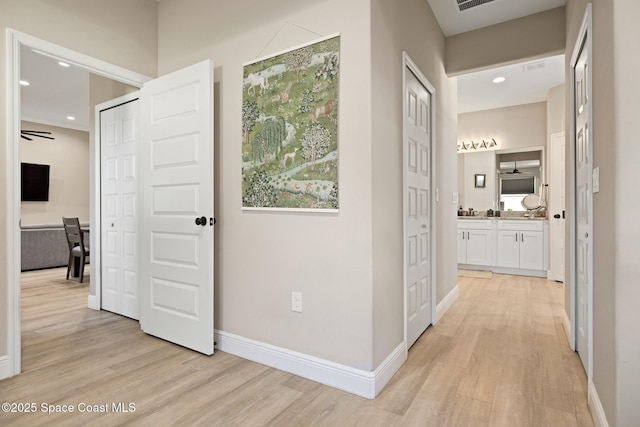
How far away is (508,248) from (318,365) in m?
4.51

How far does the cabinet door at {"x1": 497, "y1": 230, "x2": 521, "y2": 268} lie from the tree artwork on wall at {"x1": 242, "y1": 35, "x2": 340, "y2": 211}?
4.49m

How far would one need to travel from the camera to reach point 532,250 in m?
5.24

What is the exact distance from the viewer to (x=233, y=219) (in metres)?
2.48

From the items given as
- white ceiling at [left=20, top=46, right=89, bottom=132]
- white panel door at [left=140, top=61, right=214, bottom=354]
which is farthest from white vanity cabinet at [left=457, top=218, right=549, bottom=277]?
white ceiling at [left=20, top=46, right=89, bottom=132]

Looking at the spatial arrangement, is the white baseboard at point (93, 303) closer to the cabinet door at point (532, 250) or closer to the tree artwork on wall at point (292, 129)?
the tree artwork on wall at point (292, 129)

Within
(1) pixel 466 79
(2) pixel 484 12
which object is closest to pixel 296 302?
(2) pixel 484 12

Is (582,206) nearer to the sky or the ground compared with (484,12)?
nearer to the ground

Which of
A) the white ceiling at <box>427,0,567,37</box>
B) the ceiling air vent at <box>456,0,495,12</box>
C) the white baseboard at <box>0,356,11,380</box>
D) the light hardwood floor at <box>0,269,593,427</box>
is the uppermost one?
the white ceiling at <box>427,0,567,37</box>

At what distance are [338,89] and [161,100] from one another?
59.2 inches

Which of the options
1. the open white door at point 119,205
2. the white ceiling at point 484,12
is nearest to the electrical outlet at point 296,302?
the open white door at point 119,205

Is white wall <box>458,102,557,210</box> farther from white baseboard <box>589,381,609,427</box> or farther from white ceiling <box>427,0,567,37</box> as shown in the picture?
white baseboard <box>589,381,609,427</box>

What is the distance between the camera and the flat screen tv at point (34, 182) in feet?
23.2

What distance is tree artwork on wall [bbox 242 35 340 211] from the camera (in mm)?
2023

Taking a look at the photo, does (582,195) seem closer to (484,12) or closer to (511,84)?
(484,12)
